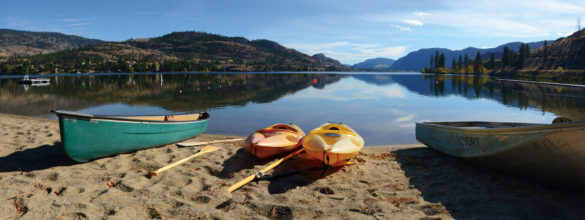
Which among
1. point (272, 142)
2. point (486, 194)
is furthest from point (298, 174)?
point (486, 194)

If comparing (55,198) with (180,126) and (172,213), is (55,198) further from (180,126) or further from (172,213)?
(180,126)

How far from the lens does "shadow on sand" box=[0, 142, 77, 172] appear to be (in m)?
8.64

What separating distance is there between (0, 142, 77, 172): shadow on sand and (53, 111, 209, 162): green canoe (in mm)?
856

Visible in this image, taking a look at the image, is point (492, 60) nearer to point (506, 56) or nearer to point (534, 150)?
point (506, 56)

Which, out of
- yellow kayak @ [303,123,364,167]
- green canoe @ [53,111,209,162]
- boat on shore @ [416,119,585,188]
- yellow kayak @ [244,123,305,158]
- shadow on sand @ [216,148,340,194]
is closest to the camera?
boat on shore @ [416,119,585,188]

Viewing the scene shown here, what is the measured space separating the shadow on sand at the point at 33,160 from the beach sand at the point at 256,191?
2cm

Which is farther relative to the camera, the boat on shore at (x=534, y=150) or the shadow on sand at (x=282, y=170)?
the shadow on sand at (x=282, y=170)

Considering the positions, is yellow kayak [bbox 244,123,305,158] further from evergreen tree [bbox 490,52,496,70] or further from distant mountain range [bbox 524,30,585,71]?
evergreen tree [bbox 490,52,496,70]

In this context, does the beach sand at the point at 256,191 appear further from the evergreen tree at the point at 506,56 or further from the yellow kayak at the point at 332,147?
the evergreen tree at the point at 506,56

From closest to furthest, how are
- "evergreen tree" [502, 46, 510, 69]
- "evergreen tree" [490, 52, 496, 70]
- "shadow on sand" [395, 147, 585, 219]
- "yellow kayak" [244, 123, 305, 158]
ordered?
"shadow on sand" [395, 147, 585, 219], "yellow kayak" [244, 123, 305, 158], "evergreen tree" [502, 46, 510, 69], "evergreen tree" [490, 52, 496, 70]

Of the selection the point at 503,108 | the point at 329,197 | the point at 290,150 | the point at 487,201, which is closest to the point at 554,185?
the point at 487,201

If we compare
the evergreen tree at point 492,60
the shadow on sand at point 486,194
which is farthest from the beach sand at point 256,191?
the evergreen tree at point 492,60

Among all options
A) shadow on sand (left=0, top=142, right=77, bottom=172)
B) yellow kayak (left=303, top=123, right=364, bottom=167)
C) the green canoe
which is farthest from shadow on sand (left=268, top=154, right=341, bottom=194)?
shadow on sand (left=0, top=142, right=77, bottom=172)

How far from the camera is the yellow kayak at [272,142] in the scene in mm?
9883
